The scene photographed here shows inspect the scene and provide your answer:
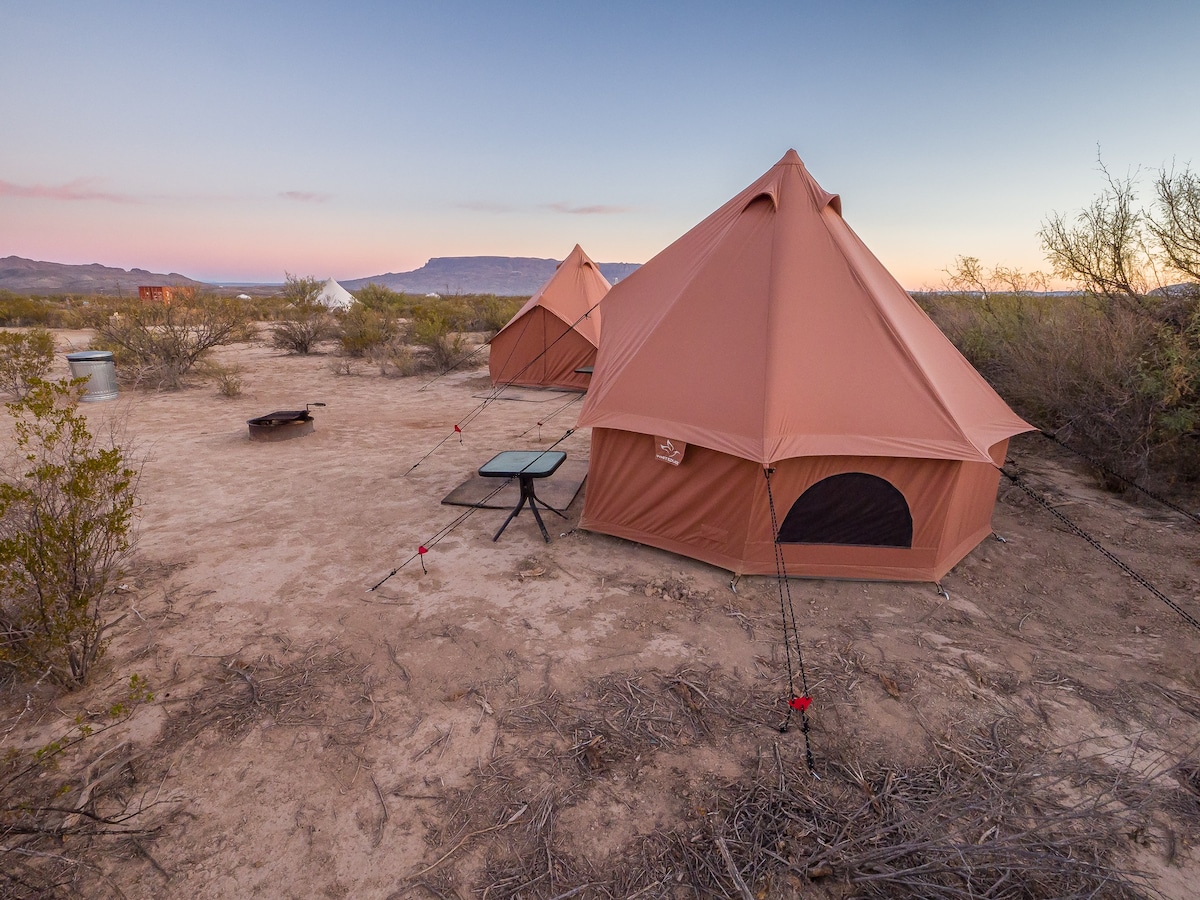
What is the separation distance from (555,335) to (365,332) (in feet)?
26.4

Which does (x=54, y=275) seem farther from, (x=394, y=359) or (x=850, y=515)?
(x=850, y=515)

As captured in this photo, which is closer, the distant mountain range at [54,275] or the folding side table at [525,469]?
the folding side table at [525,469]

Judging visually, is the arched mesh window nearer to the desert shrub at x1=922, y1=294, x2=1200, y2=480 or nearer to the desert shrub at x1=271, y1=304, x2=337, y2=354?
the desert shrub at x1=922, y1=294, x2=1200, y2=480

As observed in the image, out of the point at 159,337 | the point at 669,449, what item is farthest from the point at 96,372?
the point at 669,449

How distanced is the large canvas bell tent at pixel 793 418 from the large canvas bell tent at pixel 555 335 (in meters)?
7.99

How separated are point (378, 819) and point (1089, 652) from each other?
16.3 feet

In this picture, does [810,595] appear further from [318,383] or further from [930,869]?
[318,383]

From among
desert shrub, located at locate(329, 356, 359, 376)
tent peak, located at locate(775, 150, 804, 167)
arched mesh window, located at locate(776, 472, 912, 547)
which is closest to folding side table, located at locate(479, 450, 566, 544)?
arched mesh window, located at locate(776, 472, 912, 547)

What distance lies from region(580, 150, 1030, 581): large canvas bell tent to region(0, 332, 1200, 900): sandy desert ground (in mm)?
448

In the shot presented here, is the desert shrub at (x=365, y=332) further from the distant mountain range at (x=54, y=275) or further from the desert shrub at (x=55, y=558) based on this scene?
the distant mountain range at (x=54, y=275)

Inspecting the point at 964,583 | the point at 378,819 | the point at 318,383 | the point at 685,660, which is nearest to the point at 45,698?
the point at 378,819

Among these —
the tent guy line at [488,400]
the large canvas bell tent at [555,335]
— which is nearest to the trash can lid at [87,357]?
the tent guy line at [488,400]

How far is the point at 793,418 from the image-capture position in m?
4.48

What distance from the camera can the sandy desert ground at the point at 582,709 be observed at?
247 cm
